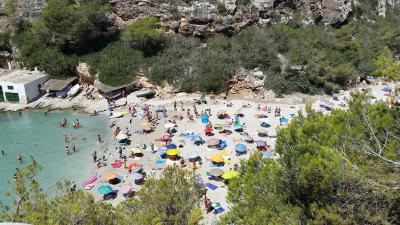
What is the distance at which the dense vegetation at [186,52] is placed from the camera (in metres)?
38.6

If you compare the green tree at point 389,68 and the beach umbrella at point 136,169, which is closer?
the green tree at point 389,68

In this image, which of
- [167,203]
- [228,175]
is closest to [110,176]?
[228,175]

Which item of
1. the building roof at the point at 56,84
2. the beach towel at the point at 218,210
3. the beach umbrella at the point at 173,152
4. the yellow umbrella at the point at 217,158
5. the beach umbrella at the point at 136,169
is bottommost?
the beach towel at the point at 218,210

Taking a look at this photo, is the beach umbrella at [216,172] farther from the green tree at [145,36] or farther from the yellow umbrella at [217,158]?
the green tree at [145,36]

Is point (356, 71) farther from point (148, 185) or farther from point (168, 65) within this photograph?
point (148, 185)

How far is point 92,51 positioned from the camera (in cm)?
4191

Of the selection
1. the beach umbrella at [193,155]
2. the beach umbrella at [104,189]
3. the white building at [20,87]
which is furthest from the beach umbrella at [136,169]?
the white building at [20,87]

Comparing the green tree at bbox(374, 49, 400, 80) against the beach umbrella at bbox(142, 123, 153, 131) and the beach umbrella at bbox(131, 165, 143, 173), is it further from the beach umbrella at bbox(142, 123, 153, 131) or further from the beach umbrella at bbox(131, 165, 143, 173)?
the beach umbrella at bbox(142, 123, 153, 131)

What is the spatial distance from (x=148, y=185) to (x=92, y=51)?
3144 centimetres

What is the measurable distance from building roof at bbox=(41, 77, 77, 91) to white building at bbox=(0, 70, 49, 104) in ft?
2.43

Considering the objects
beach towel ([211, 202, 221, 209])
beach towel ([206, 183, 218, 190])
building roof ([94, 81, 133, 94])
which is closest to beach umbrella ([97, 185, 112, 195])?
beach towel ([206, 183, 218, 190])

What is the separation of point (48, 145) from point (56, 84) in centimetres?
1130

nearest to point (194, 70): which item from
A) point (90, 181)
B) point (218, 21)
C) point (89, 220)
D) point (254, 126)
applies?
point (218, 21)

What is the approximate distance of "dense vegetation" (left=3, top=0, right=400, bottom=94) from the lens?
38625 millimetres
